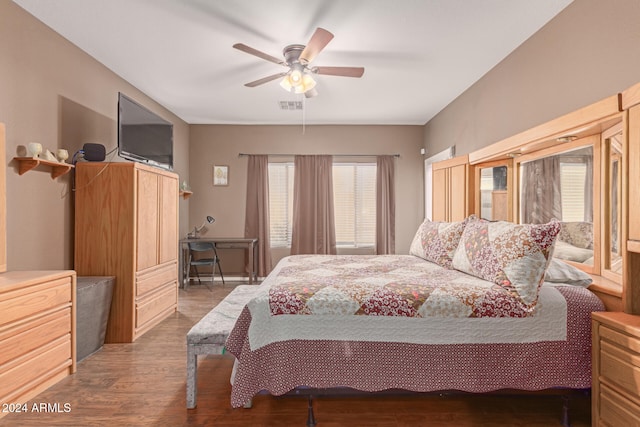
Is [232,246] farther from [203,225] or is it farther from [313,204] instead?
[313,204]

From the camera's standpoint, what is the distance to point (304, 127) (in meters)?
5.57

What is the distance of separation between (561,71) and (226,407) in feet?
10.5

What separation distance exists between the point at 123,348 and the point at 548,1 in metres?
4.18

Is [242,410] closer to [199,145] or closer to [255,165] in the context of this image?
[255,165]

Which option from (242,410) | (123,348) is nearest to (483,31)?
(242,410)

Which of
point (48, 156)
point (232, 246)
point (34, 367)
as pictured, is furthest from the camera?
point (232, 246)

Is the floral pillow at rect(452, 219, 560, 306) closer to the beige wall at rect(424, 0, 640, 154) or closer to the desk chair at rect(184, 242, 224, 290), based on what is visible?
the beige wall at rect(424, 0, 640, 154)

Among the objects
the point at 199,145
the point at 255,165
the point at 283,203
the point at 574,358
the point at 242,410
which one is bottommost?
the point at 242,410

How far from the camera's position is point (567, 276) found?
2.03 metres

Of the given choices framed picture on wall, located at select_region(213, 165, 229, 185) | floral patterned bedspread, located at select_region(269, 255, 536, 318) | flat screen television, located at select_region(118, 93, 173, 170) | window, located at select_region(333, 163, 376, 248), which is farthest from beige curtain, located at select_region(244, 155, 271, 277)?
floral patterned bedspread, located at select_region(269, 255, 536, 318)

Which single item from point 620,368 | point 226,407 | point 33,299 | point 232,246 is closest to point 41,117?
point 33,299

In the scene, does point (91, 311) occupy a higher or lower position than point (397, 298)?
lower

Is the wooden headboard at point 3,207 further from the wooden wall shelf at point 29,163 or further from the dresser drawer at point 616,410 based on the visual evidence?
the dresser drawer at point 616,410

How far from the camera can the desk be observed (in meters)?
5.00
